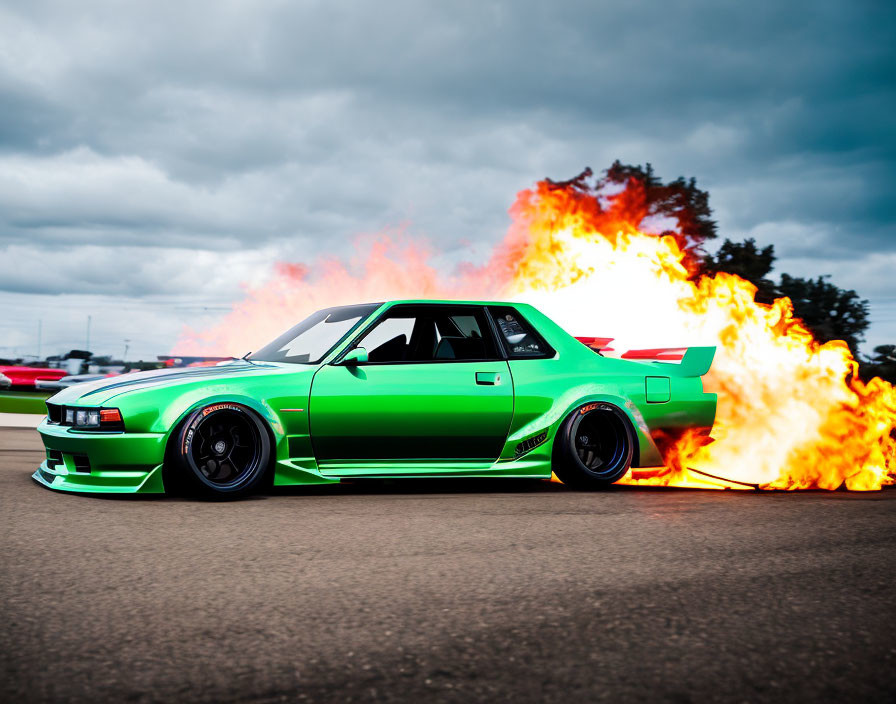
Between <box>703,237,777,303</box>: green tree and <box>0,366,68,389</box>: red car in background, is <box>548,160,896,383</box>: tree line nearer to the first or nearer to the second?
<box>703,237,777,303</box>: green tree

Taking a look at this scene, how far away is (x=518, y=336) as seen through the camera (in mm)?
7594

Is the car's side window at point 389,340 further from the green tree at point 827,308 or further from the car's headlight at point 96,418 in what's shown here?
the green tree at point 827,308

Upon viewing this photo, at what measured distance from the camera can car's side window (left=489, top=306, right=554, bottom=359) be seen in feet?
24.7

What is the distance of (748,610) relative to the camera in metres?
3.84

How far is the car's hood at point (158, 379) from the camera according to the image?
6.45 metres

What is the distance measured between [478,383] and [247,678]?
14.5ft

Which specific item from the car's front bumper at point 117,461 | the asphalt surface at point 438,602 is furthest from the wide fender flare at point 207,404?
the asphalt surface at point 438,602

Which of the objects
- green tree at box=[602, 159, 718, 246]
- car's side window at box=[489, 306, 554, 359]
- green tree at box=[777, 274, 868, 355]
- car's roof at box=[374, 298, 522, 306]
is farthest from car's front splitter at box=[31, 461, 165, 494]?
green tree at box=[777, 274, 868, 355]

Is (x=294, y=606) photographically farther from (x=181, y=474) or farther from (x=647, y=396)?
(x=647, y=396)

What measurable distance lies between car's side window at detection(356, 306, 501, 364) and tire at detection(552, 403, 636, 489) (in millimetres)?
809

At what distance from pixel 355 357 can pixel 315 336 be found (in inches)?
29.5

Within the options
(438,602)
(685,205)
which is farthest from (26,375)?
(438,602)

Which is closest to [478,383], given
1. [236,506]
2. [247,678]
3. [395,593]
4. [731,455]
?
[236,506]

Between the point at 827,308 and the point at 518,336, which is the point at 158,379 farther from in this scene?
the point at 827,308
